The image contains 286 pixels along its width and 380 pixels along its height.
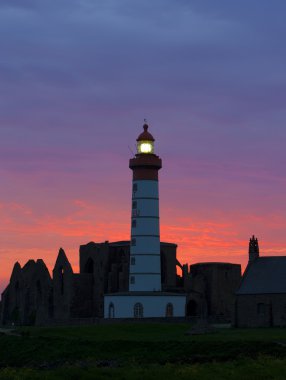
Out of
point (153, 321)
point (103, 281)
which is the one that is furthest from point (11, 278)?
point (153, 321)

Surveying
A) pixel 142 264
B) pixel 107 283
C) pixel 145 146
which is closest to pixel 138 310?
pixel 142 264

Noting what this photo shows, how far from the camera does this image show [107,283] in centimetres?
9350

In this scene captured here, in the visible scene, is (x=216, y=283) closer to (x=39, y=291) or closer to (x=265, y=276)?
(x=39, y=291)

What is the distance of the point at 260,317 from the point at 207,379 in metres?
32.0

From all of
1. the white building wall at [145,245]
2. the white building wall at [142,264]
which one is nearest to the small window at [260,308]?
the white building wall at [142,264]

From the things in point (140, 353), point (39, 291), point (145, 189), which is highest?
point (145, 189)

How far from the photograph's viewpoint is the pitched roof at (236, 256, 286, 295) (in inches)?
2761

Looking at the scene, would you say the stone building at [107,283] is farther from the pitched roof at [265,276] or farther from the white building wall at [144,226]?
the pitched roof at [265,276]

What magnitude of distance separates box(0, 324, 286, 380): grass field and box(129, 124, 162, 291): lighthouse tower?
13505 mm

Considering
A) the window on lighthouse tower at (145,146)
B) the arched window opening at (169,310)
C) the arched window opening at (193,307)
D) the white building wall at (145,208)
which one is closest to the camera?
the white building wall at (145,208)

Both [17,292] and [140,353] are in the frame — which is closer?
[140,353]

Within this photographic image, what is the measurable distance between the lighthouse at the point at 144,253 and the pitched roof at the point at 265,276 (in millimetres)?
9317

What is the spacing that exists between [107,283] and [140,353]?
45.2 meters

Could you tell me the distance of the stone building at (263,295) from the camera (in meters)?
69.2
